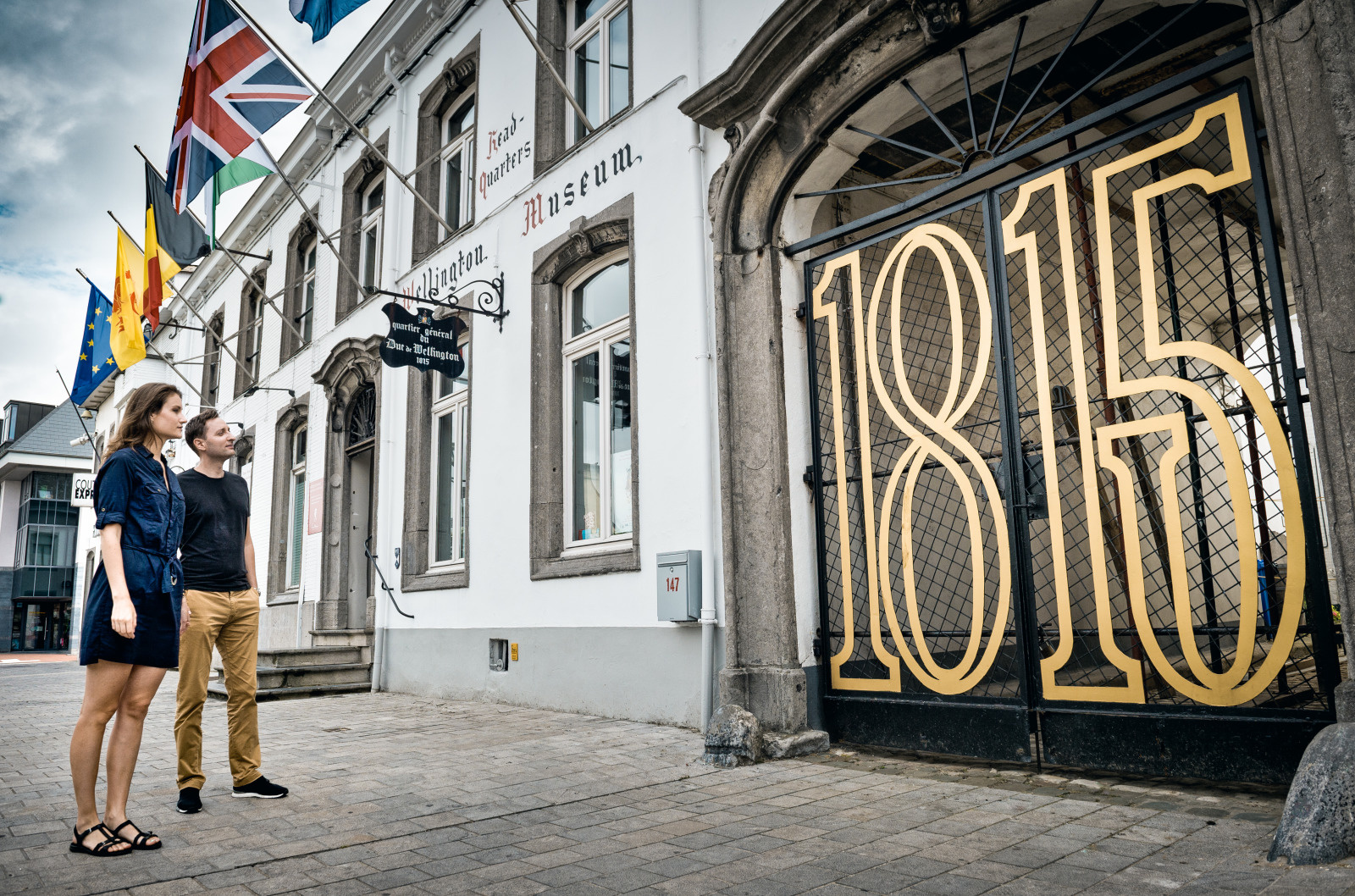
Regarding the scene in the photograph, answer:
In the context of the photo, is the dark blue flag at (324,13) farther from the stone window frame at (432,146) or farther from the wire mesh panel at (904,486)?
the wire mesh panel at (904,486)

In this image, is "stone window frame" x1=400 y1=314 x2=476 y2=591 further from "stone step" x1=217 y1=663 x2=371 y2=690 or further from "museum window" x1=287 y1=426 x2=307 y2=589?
"museum window" x1=287 y1=426 x2=307 y2=589

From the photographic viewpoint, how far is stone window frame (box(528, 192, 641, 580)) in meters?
7.18

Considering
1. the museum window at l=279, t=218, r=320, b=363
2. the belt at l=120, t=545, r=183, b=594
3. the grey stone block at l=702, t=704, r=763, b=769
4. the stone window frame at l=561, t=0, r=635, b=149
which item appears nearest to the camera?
the belt at l=120, t=545, r=183, b=594

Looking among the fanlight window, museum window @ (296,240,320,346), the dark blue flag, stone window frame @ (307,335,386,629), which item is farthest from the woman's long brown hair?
museum window @ (296,240,320,346)

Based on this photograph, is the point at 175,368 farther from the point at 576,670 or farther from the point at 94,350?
the point at 576,670

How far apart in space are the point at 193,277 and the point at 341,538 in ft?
33.4

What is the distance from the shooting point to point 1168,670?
3971mm

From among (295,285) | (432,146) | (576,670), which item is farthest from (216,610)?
(295,285)

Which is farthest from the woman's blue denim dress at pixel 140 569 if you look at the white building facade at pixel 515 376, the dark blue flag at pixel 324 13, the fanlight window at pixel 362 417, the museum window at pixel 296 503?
the museum window at pixel 296 503

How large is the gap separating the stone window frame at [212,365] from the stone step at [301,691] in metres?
10.1

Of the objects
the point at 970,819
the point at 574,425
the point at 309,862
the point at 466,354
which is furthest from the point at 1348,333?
the point at 466,354

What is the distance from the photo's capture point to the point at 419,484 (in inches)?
388

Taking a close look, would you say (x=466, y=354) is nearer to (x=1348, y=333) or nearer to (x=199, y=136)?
(x=199, y=136)

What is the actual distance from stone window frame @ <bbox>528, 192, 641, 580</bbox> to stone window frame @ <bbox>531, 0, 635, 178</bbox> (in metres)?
0.91
